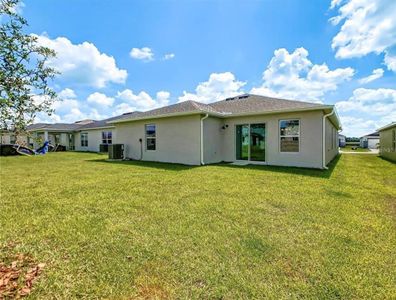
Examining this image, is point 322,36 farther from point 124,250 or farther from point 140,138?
point 124,250

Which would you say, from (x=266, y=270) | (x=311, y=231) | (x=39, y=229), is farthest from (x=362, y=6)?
(x=39, y=229)

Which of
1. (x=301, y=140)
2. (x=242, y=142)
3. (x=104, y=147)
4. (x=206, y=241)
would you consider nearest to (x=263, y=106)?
(x=242, y=142)

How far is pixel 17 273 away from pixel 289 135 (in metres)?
10.8

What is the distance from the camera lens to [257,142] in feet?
38.8

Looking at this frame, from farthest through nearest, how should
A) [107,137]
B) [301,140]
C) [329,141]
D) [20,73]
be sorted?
1. [107,137]
2. [329,141]
3. [301,140]
4. [20,73]

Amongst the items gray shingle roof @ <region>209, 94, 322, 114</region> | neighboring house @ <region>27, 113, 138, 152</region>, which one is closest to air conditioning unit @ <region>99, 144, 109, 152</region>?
neighboring house @ <region>27, 113, 138, 152</region>

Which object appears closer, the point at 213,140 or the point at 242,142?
the point at 213,140

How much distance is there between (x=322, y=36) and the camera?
484 inches

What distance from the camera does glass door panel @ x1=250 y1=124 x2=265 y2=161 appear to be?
1159 cm

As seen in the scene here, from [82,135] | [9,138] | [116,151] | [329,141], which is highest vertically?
[82,135]

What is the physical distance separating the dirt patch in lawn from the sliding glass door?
34.6 ft

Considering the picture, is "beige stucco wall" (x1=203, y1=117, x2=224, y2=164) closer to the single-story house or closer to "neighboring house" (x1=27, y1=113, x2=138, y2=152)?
the single-story house

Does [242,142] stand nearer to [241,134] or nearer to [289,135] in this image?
[241,134]

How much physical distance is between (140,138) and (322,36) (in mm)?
12317
